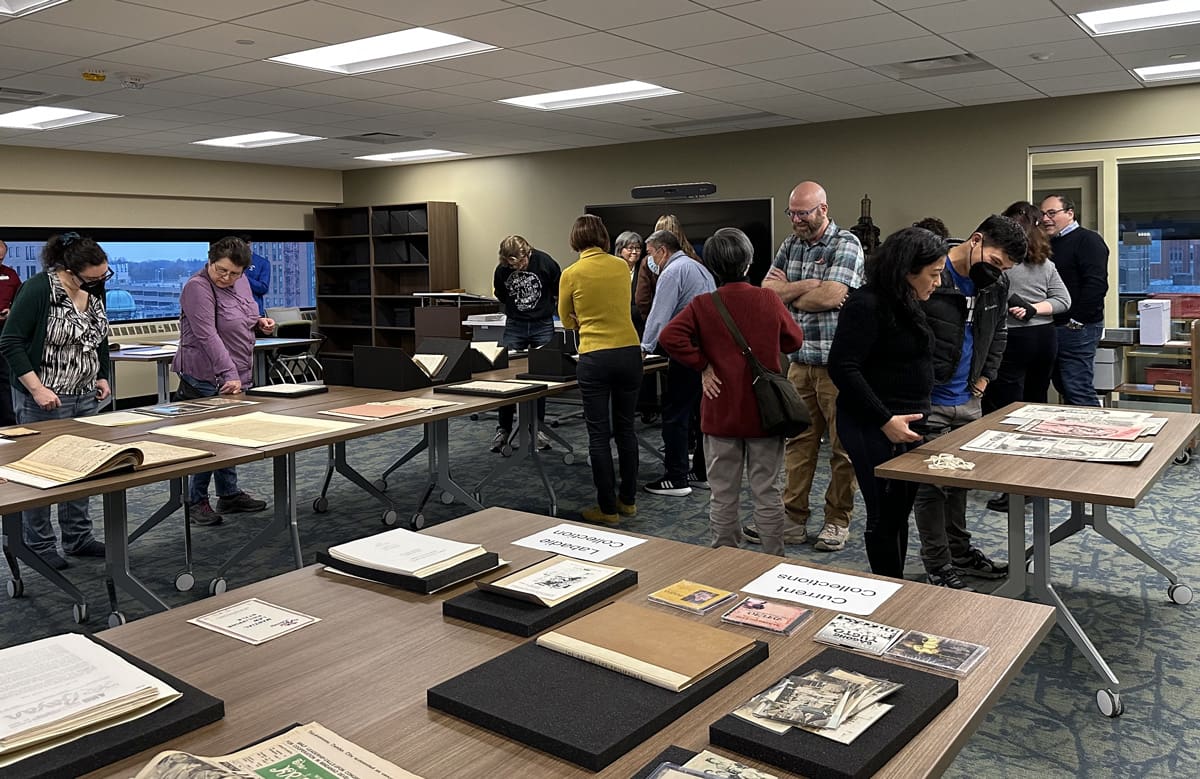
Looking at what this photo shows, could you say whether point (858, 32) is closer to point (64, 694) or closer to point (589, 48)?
point (589, 48)

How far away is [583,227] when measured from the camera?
484 cm

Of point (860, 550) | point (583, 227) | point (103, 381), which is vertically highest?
point (583, 227)

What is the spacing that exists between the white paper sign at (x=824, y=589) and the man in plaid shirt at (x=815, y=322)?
2387 millimetres

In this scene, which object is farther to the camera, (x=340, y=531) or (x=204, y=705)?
(x=340, y=531)

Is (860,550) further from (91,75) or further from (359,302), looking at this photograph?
(359,302)

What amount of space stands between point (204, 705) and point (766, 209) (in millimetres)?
7825

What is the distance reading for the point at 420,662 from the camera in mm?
1467

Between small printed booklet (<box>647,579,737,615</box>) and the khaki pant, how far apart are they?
2.73m

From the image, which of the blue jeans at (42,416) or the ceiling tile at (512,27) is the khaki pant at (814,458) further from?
the blue jeans at (42,416)

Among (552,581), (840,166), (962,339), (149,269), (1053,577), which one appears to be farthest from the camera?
(149,269)

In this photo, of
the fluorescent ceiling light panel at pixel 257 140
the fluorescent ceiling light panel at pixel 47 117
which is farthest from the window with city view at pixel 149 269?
the fluorescent ceiling light panel at pixel 47 117

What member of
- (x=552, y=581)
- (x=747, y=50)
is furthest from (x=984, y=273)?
(x=747, y=50)

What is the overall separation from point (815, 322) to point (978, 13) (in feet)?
5.92

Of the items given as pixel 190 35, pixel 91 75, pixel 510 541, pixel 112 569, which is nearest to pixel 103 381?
pixel 112 569
